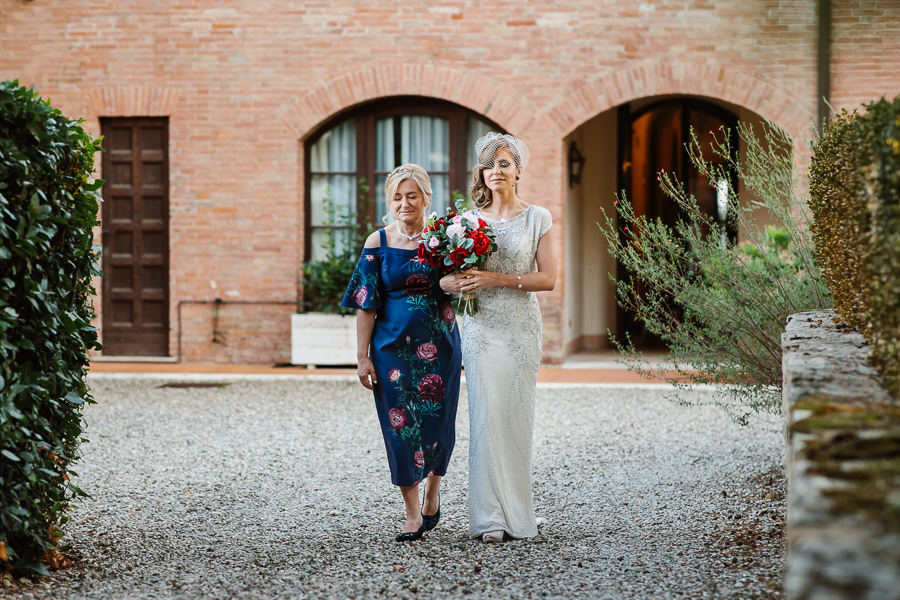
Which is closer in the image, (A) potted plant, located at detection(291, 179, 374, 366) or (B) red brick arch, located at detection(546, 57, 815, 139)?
(B) red brick arch, located at detection(546, 57, 815, 139)

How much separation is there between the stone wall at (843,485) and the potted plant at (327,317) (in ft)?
28.6

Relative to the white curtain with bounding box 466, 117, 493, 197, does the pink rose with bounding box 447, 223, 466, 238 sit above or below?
below

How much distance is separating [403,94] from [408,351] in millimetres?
7220

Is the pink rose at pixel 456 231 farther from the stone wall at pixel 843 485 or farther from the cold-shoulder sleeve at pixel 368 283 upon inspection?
the stone wall at pixel 843 485

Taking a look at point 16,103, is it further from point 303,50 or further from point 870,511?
point 303,50

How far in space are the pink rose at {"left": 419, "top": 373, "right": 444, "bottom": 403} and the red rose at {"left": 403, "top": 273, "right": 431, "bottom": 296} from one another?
0.38 m

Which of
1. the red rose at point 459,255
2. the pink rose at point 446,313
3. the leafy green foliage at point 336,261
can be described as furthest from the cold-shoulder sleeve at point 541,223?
the leafy green foliage at point 336,261

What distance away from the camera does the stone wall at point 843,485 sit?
1471 mm

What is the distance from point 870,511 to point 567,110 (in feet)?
32.4

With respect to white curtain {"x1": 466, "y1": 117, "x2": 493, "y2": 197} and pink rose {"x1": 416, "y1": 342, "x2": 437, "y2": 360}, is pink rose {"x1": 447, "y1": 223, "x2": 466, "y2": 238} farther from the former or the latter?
white curtain {"x1": 466, "y1": 117, "x2": 493, "y2": 197}

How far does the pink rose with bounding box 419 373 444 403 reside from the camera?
4621 millimetres

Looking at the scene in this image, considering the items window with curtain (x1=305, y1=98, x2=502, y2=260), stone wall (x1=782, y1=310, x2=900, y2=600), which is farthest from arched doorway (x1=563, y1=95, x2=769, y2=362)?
stone wall (x1=782, y1=310, x2=900, y2=600)

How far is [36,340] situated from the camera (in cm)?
375

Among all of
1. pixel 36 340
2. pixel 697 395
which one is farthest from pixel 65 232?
pixel 697 395
